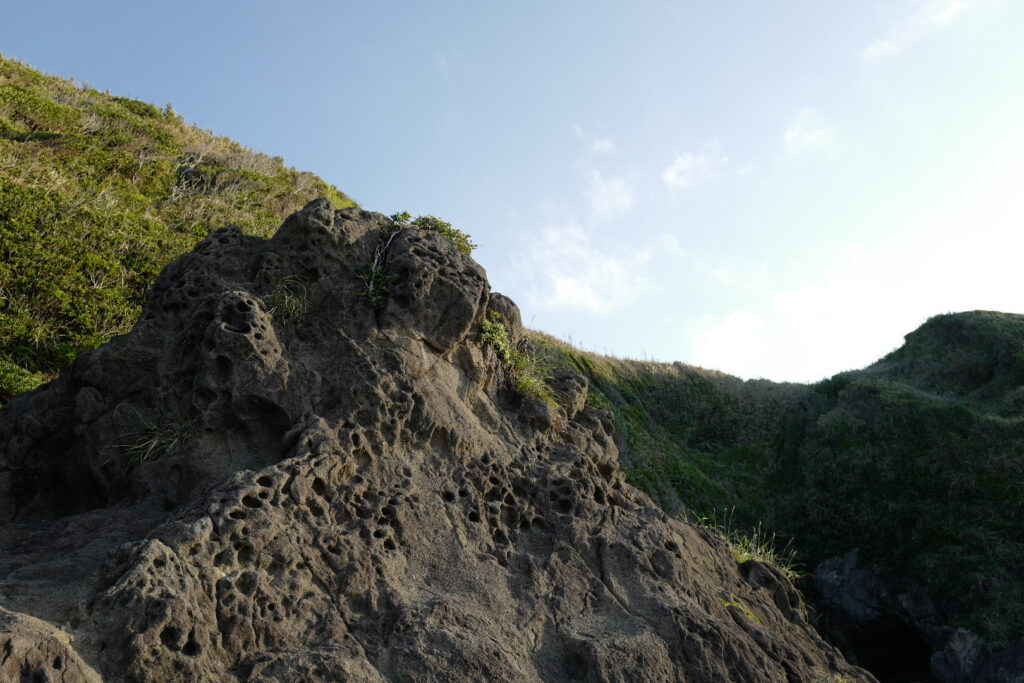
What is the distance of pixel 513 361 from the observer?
28.6 feet

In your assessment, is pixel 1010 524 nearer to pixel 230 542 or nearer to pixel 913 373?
pixel 913 373

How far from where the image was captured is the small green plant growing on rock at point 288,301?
7086 mm

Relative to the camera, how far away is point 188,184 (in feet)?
65.0

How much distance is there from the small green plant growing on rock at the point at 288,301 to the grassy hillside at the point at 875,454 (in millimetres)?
11392

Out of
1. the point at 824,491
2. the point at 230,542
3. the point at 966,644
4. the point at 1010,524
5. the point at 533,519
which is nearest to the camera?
the point at 230,542

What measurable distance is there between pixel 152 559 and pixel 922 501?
16868 mm

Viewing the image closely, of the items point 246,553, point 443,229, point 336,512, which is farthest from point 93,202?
point 246,553

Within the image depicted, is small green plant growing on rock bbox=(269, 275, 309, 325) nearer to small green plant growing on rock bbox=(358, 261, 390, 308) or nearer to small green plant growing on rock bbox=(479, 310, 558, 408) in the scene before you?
small green plant growing on rock bbox=(358, 261, 390, 308)

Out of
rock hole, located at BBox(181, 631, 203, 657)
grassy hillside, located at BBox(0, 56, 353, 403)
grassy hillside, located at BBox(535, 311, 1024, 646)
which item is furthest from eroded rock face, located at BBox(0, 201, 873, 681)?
grassy hillside, located at BBox(535, 311, 1024, 646)

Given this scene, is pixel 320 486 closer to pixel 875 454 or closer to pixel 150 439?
pixel 150 439

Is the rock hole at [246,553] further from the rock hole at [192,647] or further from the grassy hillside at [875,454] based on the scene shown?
the grassy hillside at [875,454]

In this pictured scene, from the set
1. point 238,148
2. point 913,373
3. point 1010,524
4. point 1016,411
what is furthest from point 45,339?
point 913,373

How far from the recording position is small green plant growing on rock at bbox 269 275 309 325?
7086 mm

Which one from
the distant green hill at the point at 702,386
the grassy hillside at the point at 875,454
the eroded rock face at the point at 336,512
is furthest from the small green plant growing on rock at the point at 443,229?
the grassy hillside at the point at 875,454
